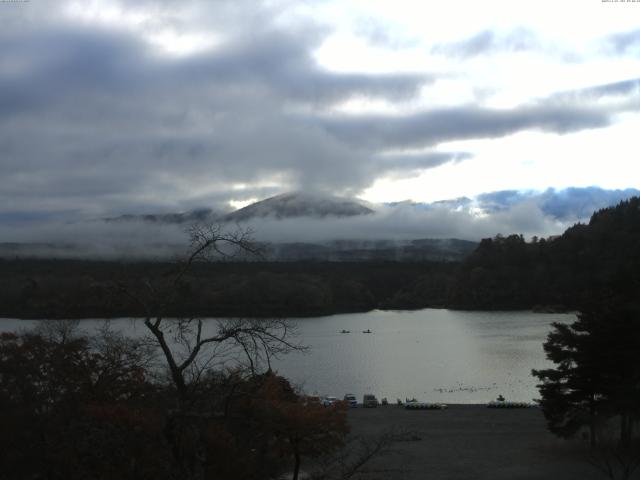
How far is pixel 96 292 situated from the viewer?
21.9 ft

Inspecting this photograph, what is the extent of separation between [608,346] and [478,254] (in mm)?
90251

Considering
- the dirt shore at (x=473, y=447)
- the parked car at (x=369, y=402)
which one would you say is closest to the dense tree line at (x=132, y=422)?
the dirt shore at (x=473, y=447)

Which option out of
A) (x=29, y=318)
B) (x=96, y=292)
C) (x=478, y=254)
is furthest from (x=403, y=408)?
(x=478, y=254)

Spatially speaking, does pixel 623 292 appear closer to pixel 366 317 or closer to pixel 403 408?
pixel 403 408

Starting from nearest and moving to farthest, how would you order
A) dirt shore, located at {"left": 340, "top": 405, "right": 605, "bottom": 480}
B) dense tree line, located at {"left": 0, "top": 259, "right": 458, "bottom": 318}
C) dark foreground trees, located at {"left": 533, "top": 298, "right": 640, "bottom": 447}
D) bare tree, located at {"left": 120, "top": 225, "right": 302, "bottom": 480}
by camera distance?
bare tree, located at {"left": 120, "top": 225, "right": 302, "bottom": 480} → dirt shore, located at {"left": 340, "top": 405, "right": 605, "bottom": 480} → dark foreground trees, located at {"left": 533, "top": 298, "right": 640, "bottom": 447} → dense tree line, located at {"left": 0, "top": 259, "right": 458, "bottom": 318}

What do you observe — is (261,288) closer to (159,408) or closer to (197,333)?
(159,408)

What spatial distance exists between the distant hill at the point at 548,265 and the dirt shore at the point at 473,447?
65.2 meters

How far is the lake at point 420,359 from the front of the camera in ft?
109

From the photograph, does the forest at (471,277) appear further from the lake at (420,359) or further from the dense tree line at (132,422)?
the dense tree line at (132,422)

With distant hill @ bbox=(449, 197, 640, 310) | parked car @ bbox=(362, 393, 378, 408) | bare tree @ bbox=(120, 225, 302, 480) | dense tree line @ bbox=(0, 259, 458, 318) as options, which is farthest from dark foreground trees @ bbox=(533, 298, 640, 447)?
distant hill @ bbox=(449, 197, 640, 310)

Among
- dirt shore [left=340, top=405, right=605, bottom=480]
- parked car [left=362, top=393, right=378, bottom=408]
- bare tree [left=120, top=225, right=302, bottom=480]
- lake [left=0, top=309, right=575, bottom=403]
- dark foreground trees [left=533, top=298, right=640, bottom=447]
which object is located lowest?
lake [left=0, top=309, right=575, bottom=403]

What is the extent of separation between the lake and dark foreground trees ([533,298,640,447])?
6.96 metres

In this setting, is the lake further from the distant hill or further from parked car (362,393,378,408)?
the distant hill

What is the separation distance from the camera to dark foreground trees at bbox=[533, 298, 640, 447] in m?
16.4
